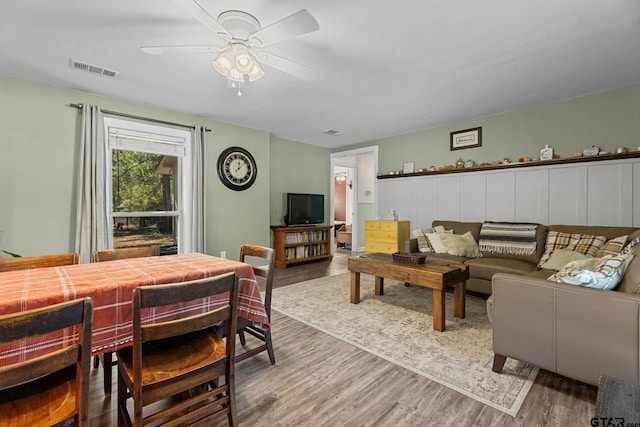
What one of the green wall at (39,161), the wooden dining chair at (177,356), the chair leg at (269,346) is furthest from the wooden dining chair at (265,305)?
the green wall at (39,161)

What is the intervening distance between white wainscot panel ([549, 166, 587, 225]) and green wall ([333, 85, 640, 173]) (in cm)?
26

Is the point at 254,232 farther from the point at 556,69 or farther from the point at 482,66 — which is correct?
the point at 556,69

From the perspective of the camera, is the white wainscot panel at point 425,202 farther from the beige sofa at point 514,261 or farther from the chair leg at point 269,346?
the chair leg at point 269,346

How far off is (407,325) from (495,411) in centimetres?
116

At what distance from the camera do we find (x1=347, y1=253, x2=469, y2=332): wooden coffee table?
265 centimetres

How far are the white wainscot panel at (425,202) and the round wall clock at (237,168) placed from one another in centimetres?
294

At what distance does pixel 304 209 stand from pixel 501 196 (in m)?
3.42

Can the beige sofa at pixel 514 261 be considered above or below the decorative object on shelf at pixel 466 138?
below

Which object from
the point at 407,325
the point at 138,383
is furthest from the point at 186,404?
the point at 407,325

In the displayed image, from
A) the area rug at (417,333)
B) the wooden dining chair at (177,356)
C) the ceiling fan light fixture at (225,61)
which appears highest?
the ceiling fan light fixture at (225,61)

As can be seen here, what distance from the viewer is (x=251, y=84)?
3314mm

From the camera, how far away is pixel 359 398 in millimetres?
1759

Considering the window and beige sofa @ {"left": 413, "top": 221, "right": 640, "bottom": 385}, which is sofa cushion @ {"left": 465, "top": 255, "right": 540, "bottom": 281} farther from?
the window

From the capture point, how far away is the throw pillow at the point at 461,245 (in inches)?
152
